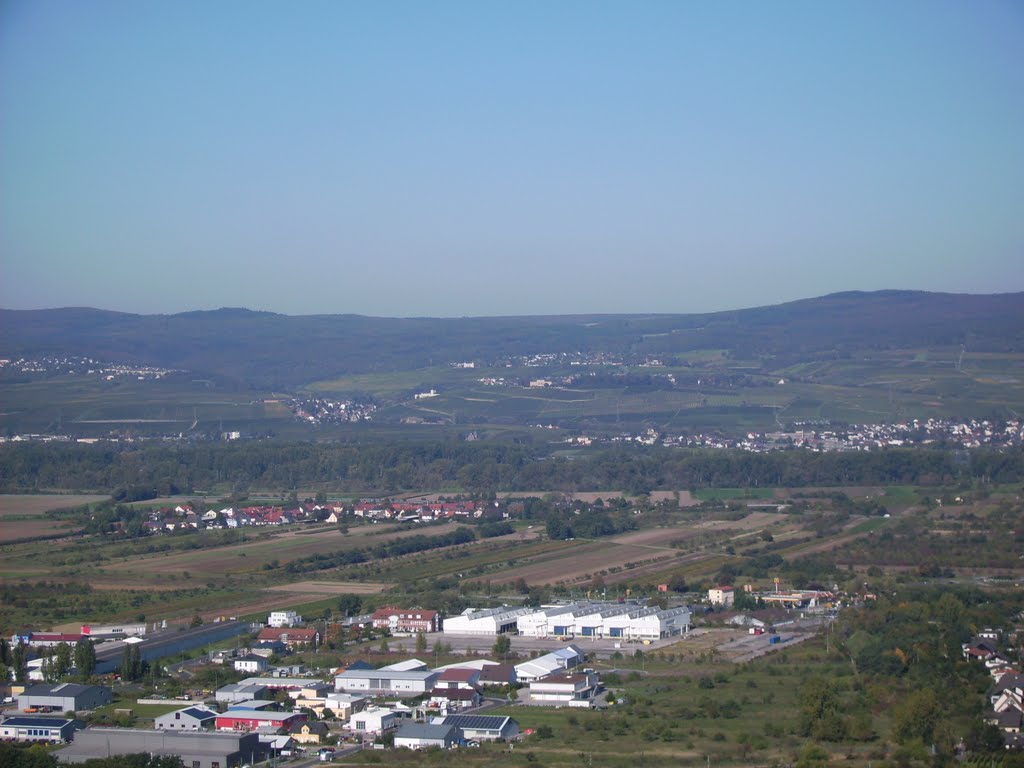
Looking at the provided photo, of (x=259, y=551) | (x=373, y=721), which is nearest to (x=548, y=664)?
(x=373, y=721)

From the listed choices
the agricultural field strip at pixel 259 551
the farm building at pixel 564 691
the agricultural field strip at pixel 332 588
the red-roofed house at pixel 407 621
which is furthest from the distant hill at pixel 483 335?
the farm building at pixel 564 691

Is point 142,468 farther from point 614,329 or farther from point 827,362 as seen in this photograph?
point 614,329

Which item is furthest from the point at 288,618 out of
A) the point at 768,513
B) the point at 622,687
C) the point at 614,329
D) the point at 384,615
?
the point at 614,329

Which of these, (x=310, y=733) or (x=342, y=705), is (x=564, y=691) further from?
(x=310, y=733)

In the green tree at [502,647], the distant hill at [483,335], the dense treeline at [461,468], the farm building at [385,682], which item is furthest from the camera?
the distant hill at [483,335]

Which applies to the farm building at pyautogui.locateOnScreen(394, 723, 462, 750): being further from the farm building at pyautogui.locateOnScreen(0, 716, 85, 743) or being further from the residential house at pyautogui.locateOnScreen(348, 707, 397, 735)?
the farm building at pyautogui.locateOnScreen(0, 716, 85, 743)

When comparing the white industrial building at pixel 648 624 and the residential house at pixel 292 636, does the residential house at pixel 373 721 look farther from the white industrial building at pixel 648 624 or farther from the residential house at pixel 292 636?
the white industrial building at pixel 648 624
